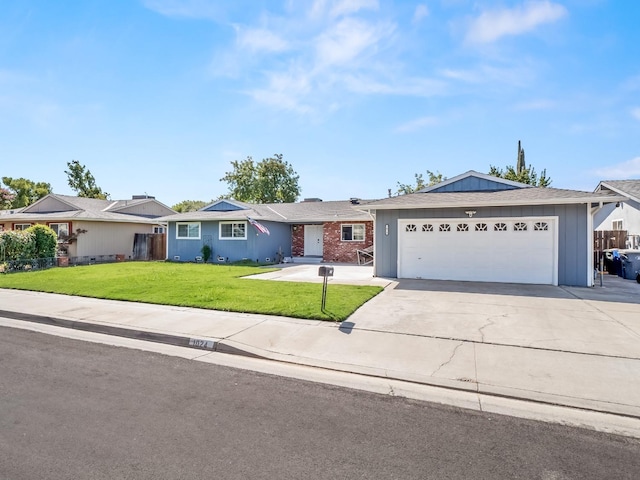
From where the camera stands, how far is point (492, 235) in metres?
12.7

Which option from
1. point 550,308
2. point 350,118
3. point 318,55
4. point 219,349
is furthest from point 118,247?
point 550,308

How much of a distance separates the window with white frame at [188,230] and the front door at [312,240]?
6758 millimetres

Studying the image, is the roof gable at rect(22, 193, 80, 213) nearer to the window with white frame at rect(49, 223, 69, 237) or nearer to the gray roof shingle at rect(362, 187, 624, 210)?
the window with white frame at rect(49, 223, 69, 237)

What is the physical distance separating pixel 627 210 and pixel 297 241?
18625 mm

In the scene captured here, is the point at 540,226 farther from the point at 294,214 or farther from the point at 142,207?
the point at 142,207

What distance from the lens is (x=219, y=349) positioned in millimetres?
5887

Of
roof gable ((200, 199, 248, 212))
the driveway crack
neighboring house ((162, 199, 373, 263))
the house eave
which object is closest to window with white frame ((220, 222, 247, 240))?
neighboring house ((162, 199, 373, 263))

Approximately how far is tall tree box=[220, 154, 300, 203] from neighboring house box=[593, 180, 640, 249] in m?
33.0

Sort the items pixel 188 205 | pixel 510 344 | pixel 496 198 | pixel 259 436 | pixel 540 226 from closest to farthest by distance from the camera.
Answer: pixel 259 436 < pixel 510 344 < pixel 540 226 < pixel 496 198 < pixel 188 205

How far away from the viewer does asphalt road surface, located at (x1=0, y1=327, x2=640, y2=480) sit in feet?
Answer: 9.18

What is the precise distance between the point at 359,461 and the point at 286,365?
245cm

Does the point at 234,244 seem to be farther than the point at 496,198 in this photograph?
Yes

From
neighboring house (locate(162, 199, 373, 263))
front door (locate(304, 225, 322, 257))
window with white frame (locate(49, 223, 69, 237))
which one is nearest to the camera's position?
neighboring house (locate(162, 199, 373, 263))

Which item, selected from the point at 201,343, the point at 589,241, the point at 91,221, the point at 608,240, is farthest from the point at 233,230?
the point at 608,240
